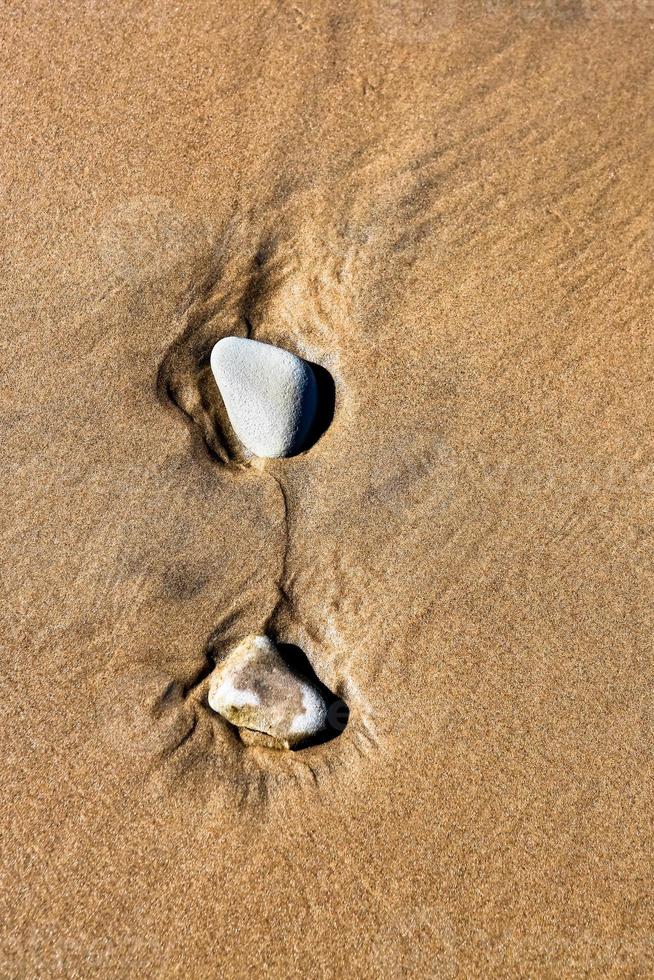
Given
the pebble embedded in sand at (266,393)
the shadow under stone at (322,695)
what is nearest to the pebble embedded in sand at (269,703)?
the shadow under stone at (322,695)

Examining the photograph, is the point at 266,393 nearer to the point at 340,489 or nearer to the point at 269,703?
the point at 340,489

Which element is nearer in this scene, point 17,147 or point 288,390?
point 288,390

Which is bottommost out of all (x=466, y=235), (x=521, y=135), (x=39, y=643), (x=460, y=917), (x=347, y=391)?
(x=460, y=917)

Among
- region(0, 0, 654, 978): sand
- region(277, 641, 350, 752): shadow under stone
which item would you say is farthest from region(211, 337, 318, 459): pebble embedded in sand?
region(277, 641, 350, 752): shadow under stone

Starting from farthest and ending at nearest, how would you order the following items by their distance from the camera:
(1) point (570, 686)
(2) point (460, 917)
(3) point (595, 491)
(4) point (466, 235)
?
1. (4) point (466, 235)
2. (3) point (595, 491)
3. (1) point (570, 686)
4. (2) point (460, 917)

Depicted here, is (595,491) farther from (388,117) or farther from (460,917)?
(388,117)

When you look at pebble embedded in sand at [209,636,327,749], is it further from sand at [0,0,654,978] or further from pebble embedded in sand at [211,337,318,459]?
pebble embedded in sand at [211,337,318,459]

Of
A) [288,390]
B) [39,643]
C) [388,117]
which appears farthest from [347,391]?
[39,643]
